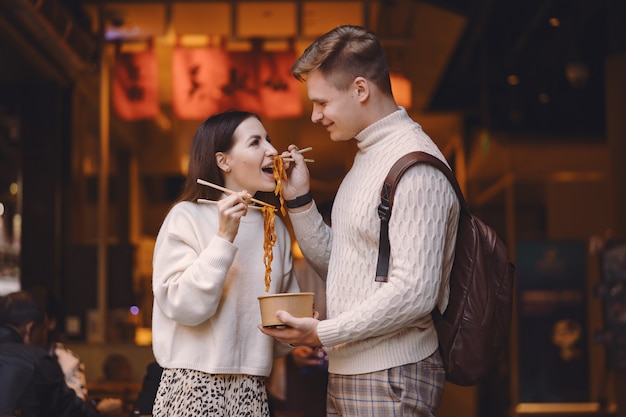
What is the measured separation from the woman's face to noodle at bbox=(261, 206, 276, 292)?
4.4 inches

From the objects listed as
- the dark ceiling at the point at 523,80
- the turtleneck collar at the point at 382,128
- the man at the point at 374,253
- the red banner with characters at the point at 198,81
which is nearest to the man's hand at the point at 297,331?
the man at the point at 374,253

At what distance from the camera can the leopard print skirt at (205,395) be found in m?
2.92

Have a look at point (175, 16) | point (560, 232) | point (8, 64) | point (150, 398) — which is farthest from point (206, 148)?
point (560, 232)

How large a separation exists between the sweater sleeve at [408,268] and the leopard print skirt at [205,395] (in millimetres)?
438

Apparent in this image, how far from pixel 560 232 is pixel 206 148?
33.6 ft

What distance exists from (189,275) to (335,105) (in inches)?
27.7

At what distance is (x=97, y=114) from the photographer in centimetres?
891

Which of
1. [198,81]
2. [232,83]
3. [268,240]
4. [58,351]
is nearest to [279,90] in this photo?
[232,83]

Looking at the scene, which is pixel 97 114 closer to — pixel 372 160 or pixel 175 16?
pixel 175 16

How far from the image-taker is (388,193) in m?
2.73

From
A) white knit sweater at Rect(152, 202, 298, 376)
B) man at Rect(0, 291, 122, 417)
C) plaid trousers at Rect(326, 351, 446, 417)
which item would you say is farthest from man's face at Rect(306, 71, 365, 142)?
man at Rect(0, 291, 122, 417)

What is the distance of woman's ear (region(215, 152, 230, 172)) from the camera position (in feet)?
10.4

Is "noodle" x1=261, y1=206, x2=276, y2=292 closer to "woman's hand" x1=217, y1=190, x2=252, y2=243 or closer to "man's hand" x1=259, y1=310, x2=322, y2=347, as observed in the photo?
"woman's hand" x1=217, y1=190, x2=252, y2=243

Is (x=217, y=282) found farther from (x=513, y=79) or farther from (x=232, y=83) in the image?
(x=513, y=79)
